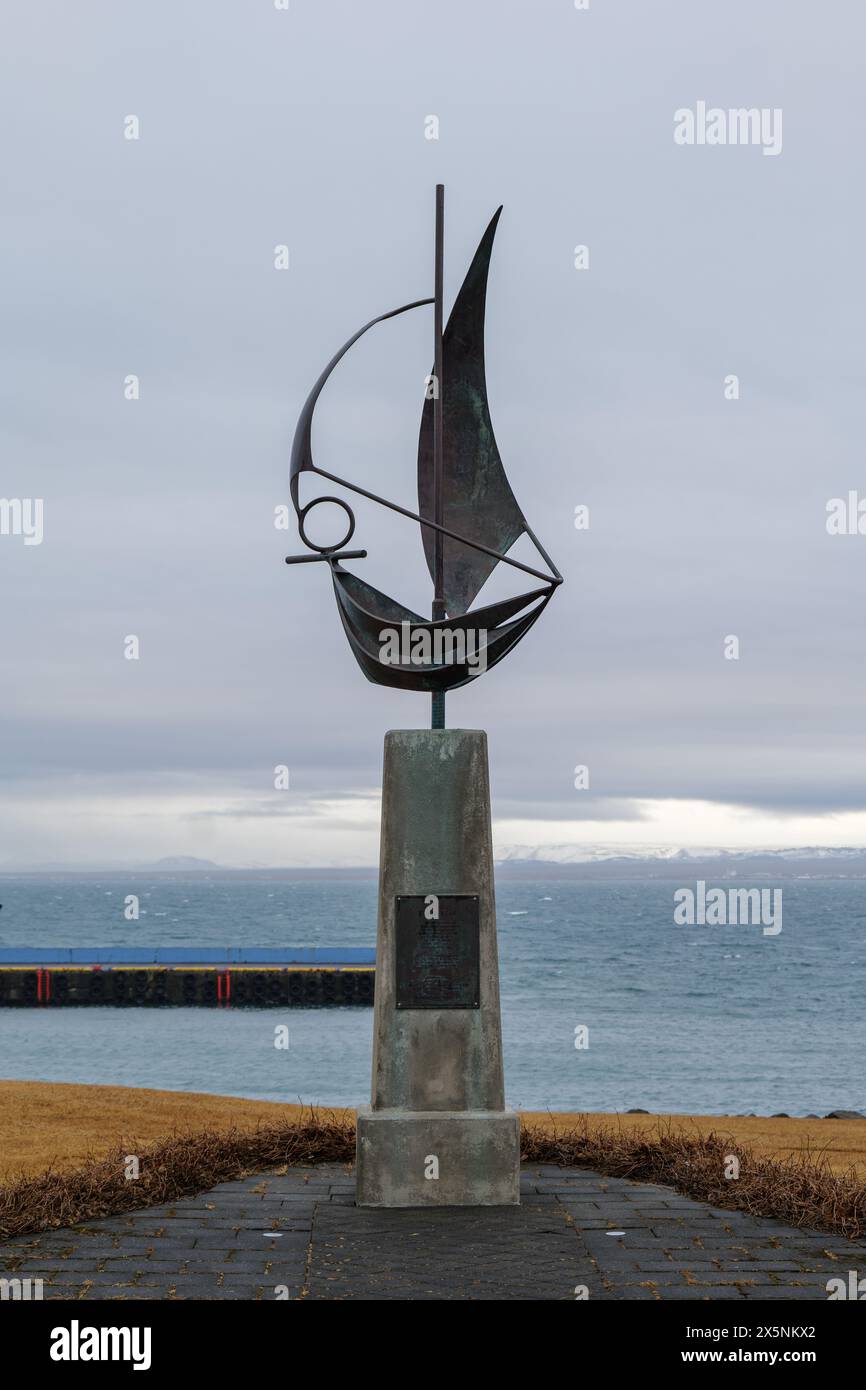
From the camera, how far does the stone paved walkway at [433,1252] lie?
294 inches

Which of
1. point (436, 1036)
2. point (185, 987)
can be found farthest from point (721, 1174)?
point (185, 987)

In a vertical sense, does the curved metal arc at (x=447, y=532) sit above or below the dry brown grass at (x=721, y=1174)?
above

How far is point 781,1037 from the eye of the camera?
56.6 m

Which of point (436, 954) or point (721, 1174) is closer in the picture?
point (436, 954)

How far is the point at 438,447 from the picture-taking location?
34.0 feet

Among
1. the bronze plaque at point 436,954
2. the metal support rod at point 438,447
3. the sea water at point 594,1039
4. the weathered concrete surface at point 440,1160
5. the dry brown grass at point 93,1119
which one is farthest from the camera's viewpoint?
the sea water at point 594,1039

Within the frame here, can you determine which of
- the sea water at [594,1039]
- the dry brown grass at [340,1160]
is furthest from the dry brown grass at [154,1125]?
the sea water at [594,1039]

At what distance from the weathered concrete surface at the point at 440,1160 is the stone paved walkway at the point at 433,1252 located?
0.59ft

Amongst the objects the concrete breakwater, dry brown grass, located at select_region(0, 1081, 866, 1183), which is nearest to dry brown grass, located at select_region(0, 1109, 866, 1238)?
dry brown grass, located at select_region(0, 1081, 866, 1183)

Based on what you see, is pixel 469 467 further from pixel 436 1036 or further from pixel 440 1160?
pixel 440 1160

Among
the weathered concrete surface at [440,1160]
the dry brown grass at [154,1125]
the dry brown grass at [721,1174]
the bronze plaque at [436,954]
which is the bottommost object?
the dry brown grass at [154,1125]

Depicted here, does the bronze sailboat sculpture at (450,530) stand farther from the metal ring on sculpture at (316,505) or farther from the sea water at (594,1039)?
the sea water at (594,1039)

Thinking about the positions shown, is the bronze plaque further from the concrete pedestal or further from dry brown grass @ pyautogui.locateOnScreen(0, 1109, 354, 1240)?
dry brown grass @ pyautogui.locateOnScreen(0, 1109, 354, 1240)

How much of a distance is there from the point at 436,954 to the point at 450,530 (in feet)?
10.4
